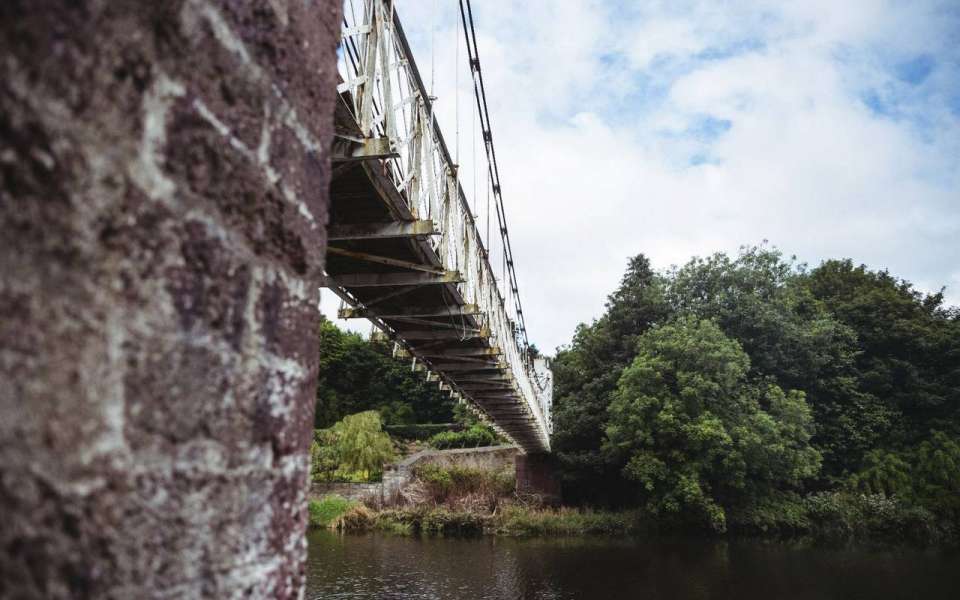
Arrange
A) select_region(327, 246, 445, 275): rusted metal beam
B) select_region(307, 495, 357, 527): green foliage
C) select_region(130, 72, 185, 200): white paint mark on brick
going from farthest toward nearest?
1. select_region(307, 495, 357, 527): green foliage
2. select_region(327, 246, 445, 275): rusted metal beam
3. select_region(130, 72, 185, 200): white paint mark on brick

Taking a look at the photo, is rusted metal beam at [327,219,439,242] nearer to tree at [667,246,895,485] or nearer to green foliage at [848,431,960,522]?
tree at [667,246,895,485]

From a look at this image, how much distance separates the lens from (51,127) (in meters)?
0.56

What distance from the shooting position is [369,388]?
120 ft

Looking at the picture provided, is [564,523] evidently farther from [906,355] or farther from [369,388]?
[369,388]

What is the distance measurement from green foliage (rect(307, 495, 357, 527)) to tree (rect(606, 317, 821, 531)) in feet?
31.4

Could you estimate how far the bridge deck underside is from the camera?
3.98m

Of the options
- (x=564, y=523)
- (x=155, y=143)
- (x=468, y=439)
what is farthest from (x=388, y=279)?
(x=468, y=439)

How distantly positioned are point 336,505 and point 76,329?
75.1 ft

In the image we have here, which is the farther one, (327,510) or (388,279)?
(327,510)

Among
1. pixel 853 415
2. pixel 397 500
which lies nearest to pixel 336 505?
pixel 397 500

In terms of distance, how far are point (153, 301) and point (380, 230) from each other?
3.74 metres

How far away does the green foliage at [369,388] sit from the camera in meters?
34.4

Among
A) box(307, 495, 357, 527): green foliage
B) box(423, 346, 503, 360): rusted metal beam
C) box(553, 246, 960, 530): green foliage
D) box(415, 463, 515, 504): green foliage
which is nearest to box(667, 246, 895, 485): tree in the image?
box(553, 246, 960, 530): green foliage

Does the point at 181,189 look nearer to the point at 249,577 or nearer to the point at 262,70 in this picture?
the point at 262,70
